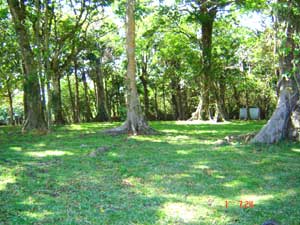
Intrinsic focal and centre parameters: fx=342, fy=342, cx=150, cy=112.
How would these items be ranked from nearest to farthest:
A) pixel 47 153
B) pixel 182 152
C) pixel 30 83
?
pixel 182 152
pixel 47 153
pixel 30 83

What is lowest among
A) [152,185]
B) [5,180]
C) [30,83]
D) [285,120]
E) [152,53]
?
[152,185]

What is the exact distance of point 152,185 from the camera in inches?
210

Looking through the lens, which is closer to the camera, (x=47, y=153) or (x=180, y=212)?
(x=180, y=212)

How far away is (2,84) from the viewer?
24625mm

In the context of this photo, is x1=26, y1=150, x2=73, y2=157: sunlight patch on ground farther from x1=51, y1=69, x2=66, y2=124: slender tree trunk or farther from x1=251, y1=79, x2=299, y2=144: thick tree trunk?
x1=51, y1=69, x2=66, y2=124: slender tree trunk

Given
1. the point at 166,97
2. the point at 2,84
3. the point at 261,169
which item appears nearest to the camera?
the point at 261,169

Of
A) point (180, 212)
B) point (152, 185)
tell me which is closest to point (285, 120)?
point (152, 185)

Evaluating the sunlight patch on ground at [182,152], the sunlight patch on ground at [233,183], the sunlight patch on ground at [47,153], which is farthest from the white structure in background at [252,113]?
the sunlight patch on ground at [233,183]

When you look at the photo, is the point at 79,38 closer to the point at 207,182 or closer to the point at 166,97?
the point at 166,97

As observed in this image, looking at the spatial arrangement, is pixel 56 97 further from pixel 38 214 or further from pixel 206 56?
pixel 38 214

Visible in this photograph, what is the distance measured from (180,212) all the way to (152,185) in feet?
4.12

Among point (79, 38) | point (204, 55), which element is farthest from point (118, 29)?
point (204, 55)

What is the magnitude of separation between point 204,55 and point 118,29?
21.0 ft

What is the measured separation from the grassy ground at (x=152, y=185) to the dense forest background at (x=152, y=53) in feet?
21.8
